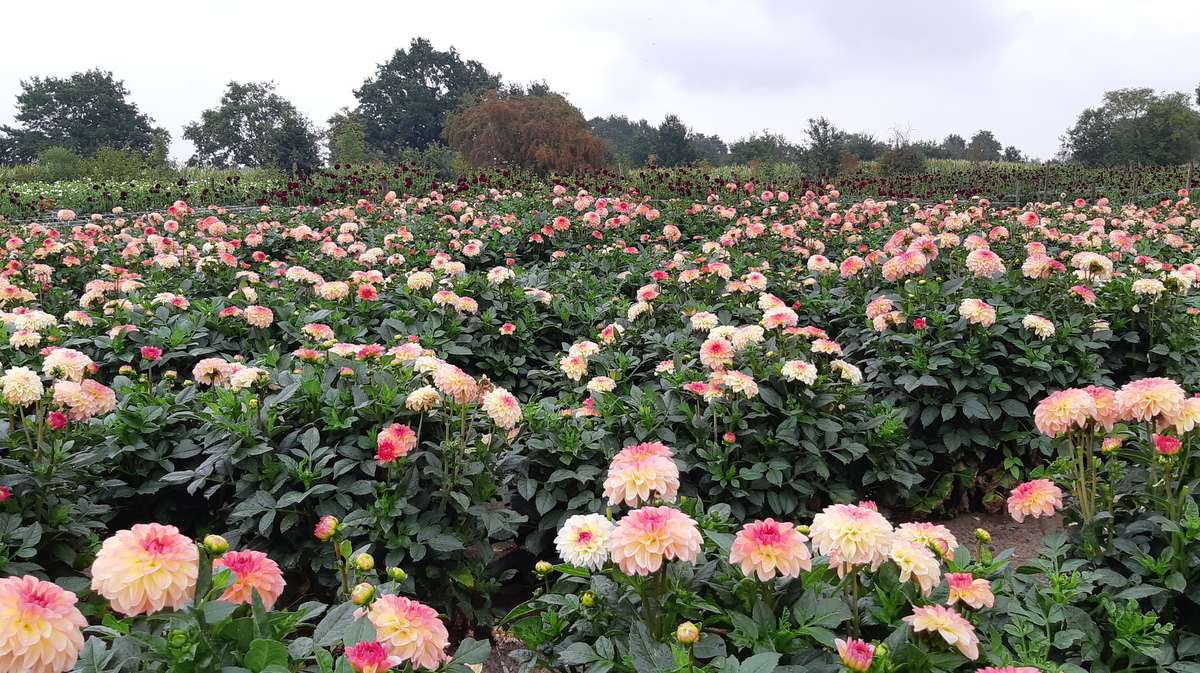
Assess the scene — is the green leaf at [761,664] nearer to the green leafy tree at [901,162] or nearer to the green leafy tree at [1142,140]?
the green leafy tree at [901,162]

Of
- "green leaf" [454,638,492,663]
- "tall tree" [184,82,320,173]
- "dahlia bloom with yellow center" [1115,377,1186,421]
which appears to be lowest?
"green leaf" [454,638,492,663]

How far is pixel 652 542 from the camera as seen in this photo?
114 cm

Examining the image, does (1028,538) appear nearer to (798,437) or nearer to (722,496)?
(798,437)

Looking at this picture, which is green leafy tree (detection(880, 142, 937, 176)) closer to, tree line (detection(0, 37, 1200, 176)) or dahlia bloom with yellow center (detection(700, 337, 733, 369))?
tree line (detection(0, 37, 1200, 176))

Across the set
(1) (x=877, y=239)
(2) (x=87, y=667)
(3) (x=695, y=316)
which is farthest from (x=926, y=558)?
(1) (x=877, y=239)

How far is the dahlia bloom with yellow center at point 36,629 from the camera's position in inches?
34.1

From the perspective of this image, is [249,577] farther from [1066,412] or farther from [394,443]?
[1066,412]

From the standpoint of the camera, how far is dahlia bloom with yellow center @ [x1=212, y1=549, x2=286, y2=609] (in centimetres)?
111

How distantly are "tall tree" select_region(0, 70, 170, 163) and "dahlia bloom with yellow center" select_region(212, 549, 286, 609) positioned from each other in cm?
4977

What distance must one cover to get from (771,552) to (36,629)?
0.96m

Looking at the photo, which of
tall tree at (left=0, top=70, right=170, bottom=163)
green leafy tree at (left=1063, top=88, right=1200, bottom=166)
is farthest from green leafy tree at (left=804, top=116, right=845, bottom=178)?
tall tree at (left=0, top=70, right=170, bottom=163)

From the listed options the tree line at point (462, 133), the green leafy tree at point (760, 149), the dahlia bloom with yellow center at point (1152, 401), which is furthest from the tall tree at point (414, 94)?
the dahlia bloom with yellow center at point (1152, 401)

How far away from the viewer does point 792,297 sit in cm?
450

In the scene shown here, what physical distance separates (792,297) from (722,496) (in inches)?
86.5
